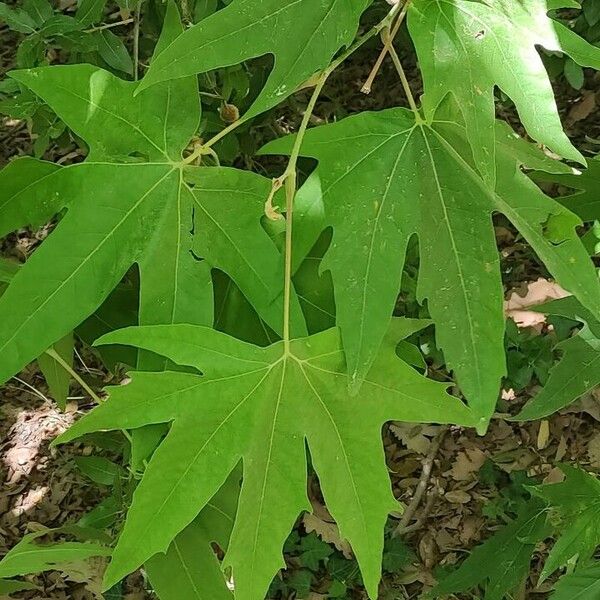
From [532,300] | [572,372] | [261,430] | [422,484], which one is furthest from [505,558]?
[261,430]

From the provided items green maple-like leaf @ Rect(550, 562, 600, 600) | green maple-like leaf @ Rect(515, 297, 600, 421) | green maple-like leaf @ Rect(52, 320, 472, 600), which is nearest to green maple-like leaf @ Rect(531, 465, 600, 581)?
green maple-like leaf @ Rect(550, 562, 600, 600)

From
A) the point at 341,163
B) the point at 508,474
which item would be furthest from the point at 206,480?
the point at 508,474

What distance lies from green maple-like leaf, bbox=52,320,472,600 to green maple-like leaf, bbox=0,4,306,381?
0.06 meters

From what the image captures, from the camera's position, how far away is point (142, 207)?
98 cm

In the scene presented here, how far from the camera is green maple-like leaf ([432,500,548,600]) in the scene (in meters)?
1.73

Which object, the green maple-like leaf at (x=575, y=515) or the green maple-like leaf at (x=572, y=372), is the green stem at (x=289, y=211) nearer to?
the green maple-like leaf at (x=572, y=372)

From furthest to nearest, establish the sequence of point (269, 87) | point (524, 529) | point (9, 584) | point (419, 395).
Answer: point (524, 529) → point (9, 584) → point (419, 395) → point (269, 87)

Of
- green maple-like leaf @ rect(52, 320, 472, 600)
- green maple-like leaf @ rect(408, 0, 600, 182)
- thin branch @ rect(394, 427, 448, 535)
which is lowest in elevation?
→ thin branch @ rect(394, 427, 448, 535)

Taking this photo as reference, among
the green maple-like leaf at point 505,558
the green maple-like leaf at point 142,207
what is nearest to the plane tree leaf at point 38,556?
the green maple-like leaf at point 142,207

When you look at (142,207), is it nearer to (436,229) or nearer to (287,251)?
(287,251)

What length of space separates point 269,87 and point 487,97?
0.23m

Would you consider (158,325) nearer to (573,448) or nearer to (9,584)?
(9,584)

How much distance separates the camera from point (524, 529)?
67.9 inches

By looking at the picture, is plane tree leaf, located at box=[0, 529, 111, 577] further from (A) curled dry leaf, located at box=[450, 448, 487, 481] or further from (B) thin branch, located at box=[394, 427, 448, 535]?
(A) curled dry leaf, located at box=[450, 448, 487, 481]
